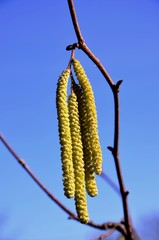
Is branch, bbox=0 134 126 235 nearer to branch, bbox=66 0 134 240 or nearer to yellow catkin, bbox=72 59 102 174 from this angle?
branch, bbox=66 0 134 240

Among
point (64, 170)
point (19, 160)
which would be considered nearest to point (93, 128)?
point (64, 170)

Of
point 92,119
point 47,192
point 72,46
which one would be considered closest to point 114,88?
point 92,119

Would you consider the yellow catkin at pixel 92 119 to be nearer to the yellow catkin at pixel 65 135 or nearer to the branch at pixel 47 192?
the yellow catkin at pixel 65 135

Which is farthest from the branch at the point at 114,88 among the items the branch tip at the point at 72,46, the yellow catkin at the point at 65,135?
the yellow catkin at the point at 65,135

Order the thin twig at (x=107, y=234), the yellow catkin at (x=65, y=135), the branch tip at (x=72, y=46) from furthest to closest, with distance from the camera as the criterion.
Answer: the thin twig at (x=107, y=234) < the branch tip at (x=72, y=46) < the yellow catkin at (x=65, y=135)

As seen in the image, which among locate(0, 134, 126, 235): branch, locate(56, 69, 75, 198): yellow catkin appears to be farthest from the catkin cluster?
locate(0, 134, 126, 235): branch

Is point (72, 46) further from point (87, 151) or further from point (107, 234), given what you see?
point (107, 234)

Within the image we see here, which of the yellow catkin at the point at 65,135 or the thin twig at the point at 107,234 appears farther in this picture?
the thin twig at the point at 107,234
